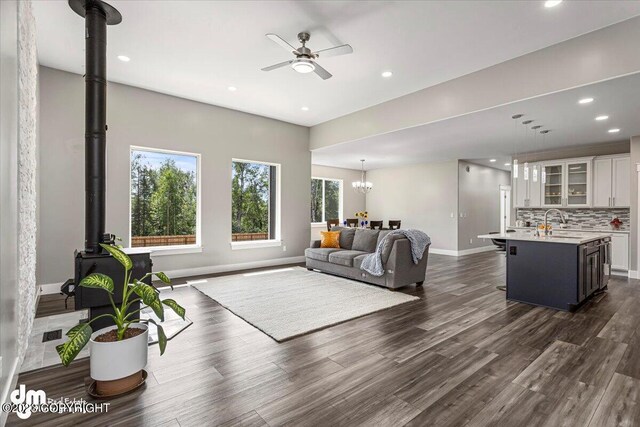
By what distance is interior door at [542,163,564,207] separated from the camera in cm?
704

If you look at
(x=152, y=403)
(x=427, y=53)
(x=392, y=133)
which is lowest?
(x=152, y=403)

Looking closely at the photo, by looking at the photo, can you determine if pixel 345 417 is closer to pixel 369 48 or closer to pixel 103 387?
pixel 103 387

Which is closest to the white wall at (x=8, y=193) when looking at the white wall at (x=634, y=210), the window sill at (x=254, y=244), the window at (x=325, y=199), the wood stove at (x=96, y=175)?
the wood stove at (x=96, y=175)

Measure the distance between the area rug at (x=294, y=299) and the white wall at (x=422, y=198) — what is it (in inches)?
186

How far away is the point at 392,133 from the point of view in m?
5.84

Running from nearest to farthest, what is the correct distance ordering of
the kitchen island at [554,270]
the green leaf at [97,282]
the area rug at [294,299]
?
the green leaf at [97,282], the area rug at [294,299], the kitchen island at [554,270]

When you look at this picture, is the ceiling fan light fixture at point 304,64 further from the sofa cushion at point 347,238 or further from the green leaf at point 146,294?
the sofa cushion at point 347,238

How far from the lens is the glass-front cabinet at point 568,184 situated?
21.9 ft

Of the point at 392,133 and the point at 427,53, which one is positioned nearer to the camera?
the point at 427,53

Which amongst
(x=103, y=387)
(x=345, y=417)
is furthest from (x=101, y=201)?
(x=345, y=417)

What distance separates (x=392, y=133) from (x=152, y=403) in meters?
5.35

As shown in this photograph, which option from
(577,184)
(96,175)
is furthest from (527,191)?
(96,175)

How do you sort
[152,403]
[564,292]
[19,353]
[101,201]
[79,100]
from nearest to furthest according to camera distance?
[152,403] < [19,353] < [101,201] < [564,292] < [79,100]

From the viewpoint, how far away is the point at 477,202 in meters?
Result: 9.28
